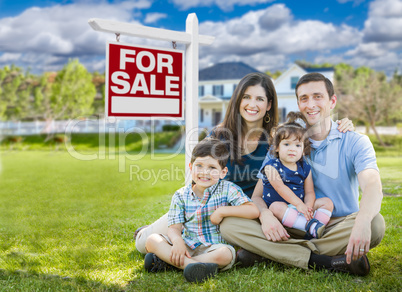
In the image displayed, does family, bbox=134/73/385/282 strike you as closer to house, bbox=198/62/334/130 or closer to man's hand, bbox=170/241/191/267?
man's hand, bbox=170/241/191/267

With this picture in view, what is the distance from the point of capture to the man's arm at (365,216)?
80.8 inches

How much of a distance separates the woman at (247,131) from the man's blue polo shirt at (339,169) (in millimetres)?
414

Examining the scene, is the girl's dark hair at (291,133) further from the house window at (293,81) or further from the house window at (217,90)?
the house window at (217,90)

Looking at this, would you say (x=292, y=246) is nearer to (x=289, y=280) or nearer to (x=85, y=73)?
(x=289, y=280)

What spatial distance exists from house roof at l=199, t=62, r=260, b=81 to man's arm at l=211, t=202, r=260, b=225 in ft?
64.2

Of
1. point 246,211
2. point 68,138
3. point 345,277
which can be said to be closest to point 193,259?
point 246,211

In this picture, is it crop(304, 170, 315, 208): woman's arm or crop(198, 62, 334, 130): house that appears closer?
crop(304, 170, 315, 208): woman's arm

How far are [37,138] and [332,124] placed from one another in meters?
20.3

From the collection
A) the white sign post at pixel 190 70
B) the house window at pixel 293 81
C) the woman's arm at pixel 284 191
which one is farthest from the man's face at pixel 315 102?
the house window at pixel 293 81

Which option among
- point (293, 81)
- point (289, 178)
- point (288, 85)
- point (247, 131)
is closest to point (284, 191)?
point (289, 178)

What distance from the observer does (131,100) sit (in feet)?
9.37

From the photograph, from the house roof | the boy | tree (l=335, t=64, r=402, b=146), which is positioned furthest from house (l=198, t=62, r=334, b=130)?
the boy

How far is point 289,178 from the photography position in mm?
2393

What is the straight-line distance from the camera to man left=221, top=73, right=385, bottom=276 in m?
2.15
